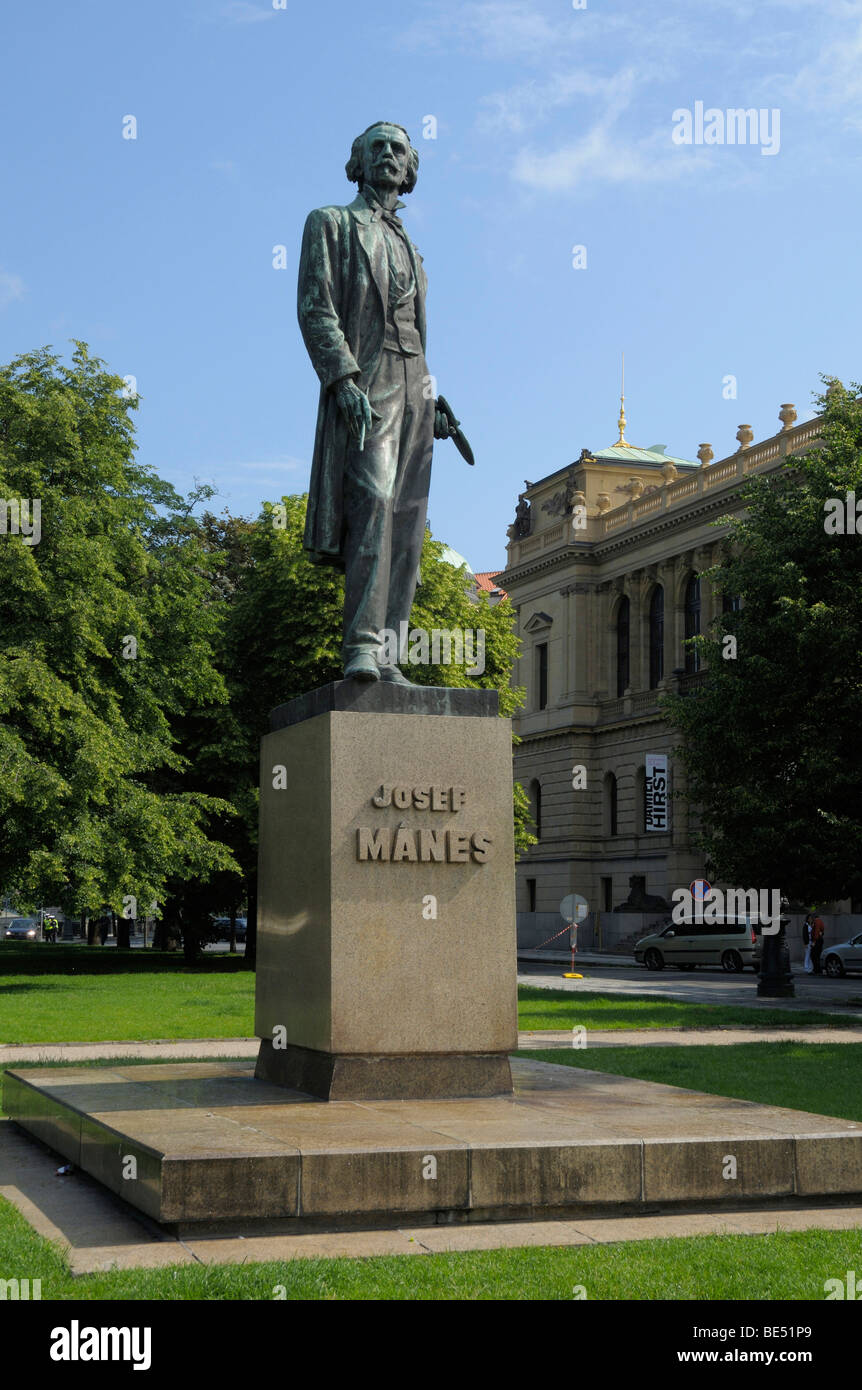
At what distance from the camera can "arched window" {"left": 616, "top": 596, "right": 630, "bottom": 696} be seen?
7100 centimetres

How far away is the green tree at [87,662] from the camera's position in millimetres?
29609

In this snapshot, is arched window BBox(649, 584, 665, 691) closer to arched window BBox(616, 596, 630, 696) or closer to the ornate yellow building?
the ornate yellow building

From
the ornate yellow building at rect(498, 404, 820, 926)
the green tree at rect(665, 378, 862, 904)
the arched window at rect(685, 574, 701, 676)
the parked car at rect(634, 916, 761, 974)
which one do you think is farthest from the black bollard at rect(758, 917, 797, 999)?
the arched window at rect(685, 574, 701, 676)

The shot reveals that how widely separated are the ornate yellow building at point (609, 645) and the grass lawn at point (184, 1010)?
3312 cm

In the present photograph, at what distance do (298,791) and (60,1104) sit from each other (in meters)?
2.46

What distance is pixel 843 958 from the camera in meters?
44.6

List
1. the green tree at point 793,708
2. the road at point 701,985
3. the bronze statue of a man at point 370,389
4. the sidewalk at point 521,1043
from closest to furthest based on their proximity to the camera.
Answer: the bronze statue of a man at point 370,389
the sidewalk at point 521,1043
the green tree at point 793,708
the road at point 701,985

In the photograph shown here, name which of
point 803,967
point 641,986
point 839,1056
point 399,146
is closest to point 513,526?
point 803,967

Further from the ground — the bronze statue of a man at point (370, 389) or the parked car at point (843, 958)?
the bronze statue of a man at point (370, 389)

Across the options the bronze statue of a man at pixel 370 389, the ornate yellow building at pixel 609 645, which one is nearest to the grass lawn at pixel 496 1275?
the bronze statue of a man at pixel 370 389

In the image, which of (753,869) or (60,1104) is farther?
(753,869)

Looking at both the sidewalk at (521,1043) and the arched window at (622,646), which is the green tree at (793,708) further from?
the arched window at (622,646)

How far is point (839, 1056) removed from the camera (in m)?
17.6
